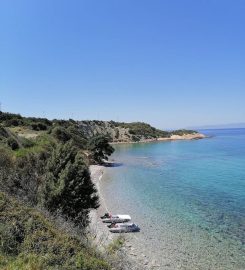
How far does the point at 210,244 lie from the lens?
28438 millimetres

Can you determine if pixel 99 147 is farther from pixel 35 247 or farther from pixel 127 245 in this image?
pixel 35 247

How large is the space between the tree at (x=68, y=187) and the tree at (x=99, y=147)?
55690 millimetres

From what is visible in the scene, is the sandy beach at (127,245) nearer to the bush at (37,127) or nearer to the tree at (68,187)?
the tree at (68,187)

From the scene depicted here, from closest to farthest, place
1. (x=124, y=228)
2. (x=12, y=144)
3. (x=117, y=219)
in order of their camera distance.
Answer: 1. (x=124, y=228)
2. (x=117, y=219)
3. (x=12, y=144)

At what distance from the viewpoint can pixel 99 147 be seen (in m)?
87.3

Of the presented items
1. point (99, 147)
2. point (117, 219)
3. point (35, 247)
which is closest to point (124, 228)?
point (117, 219)

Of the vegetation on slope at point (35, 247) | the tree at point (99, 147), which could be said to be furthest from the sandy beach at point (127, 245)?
the tree at point (99, 147)

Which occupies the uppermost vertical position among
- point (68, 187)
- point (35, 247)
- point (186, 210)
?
point (35, 247)

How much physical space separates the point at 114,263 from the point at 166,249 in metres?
14.4

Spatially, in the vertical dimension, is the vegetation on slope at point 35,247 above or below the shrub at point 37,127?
below

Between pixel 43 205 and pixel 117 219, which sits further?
pixel 117 219

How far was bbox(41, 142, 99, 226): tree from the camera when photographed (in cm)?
2625

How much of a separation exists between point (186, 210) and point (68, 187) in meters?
18.9

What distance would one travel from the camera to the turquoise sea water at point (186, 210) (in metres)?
26.3
